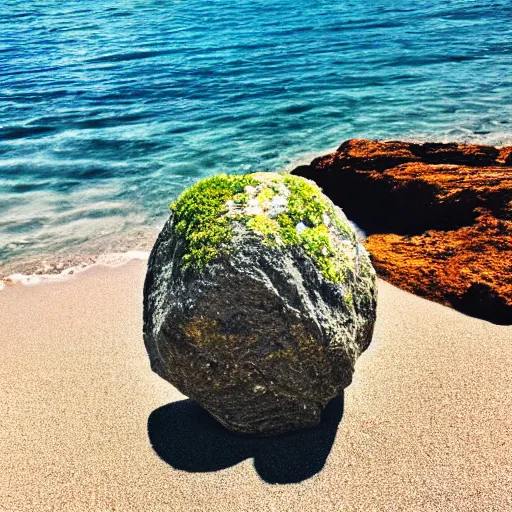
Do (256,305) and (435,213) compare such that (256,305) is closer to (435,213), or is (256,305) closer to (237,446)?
(237,446)

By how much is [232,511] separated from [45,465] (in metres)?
1.21

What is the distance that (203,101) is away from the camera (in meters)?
13.6

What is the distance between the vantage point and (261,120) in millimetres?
11930

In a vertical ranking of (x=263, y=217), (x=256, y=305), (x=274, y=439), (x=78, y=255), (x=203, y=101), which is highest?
(x=263, y=217)

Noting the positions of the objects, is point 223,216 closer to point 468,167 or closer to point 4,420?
point 4,420

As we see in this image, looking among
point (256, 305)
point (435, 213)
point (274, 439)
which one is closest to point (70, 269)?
point (274, 439)

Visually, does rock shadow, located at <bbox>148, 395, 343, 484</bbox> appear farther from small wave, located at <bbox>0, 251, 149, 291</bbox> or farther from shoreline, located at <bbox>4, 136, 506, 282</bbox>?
shoreline, located at <bbox>4, 136, 506, 282</bbox>

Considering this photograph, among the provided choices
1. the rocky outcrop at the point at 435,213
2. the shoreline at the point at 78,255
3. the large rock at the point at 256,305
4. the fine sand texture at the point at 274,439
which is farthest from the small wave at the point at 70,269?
the large rock at the point at 256,305

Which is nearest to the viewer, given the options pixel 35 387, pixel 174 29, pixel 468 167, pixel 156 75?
pixel 35 387


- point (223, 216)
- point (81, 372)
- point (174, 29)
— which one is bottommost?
point (174, 29)

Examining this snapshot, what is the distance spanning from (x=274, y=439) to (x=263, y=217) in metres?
1.39

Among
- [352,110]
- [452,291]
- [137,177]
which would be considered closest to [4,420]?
[452,291]

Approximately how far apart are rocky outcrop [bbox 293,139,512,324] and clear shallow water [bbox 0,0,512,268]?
9.16ft

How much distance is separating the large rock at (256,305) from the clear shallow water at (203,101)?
12.4ft
